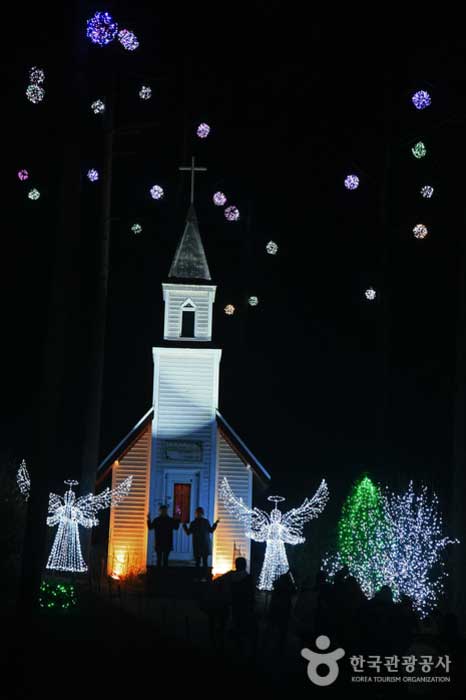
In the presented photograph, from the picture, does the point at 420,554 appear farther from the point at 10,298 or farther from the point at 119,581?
the point at 10,298

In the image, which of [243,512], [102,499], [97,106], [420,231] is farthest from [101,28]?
[243,512]

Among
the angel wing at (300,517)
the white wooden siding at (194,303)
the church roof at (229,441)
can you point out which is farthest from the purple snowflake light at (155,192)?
the angel wing at (300,517)

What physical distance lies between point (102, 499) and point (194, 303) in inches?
252

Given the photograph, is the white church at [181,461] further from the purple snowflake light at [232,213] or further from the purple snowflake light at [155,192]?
the purple snowflake light at [232,213]

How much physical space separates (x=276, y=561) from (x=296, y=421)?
1869cm

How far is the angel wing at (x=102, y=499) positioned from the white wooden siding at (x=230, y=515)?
2.63 m

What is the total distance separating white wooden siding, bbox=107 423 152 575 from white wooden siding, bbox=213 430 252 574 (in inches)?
80.5

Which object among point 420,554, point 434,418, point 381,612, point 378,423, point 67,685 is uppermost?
→ point 434,418

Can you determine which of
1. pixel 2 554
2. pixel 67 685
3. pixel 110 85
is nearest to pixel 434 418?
pixel 110 85

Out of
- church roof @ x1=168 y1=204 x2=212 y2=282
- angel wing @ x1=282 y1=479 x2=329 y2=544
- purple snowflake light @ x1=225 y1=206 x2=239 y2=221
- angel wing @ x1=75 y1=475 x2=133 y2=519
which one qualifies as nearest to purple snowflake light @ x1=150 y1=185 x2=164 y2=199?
church roof @ x1=168 y1=204 x2=212 y2=282

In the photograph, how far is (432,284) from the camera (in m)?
36.8

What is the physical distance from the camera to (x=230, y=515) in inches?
982

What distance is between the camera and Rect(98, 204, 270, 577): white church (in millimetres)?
24734

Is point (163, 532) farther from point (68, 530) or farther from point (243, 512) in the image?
point (243, 512)
